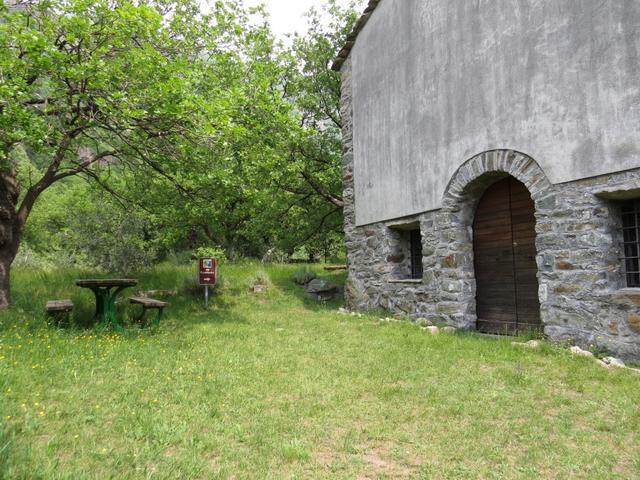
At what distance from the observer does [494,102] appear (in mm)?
6629

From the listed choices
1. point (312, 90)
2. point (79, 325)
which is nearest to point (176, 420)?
point (79, 325)

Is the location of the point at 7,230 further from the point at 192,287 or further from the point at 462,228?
the point at 462,228

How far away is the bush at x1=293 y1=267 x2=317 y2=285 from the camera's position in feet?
43.4

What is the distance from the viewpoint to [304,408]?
3781mm

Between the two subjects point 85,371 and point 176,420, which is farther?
point 85,371

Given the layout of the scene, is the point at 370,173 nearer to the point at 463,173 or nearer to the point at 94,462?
the point at 463,173

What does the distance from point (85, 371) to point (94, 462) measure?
6.86 ft

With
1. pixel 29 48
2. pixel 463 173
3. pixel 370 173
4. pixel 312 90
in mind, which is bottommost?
pixel 463 173

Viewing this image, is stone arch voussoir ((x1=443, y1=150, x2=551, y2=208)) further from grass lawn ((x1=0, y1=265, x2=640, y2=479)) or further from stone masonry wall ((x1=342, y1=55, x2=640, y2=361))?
grass lawn ((x1=0, y1=265, x2=640, y2=479))

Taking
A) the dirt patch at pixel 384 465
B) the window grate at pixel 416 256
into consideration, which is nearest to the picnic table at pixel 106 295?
the dirt patch at pixel 384 465

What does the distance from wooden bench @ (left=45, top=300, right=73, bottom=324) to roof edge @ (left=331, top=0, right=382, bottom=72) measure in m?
8.79

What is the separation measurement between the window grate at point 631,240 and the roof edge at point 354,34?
281 inches

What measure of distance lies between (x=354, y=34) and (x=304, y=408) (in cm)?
959

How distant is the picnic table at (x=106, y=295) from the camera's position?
6.50m
